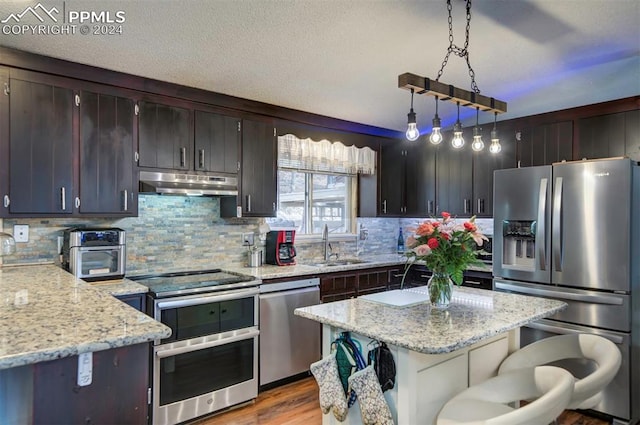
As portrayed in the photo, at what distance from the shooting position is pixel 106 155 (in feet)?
9.47

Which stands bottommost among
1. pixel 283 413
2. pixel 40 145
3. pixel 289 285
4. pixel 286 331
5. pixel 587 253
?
pixel 283 413

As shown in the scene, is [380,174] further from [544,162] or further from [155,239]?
[155,239]

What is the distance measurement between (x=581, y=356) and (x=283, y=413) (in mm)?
1993

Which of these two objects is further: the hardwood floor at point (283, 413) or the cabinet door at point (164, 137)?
the cabinet door at point (164, 137)

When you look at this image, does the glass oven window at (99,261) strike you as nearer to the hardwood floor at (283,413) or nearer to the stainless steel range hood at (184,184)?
the stainless steel range hood at (184,184)

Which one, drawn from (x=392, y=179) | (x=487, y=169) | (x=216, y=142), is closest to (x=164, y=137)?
(x=216, y=142)

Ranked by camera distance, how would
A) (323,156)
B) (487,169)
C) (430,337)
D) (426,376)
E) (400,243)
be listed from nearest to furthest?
(430,337)
(426,376)
(487,169)
(323,156)
(400,243)

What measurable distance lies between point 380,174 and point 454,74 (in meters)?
1.89

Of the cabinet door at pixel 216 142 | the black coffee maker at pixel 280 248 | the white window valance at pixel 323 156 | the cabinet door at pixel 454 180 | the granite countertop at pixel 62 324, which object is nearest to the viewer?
the granite countertop at pixel 62 324

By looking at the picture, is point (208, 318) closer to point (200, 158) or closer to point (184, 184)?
point (184, 184)

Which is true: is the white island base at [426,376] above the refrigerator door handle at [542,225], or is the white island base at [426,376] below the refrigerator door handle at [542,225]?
below

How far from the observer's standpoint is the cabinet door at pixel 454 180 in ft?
14.3

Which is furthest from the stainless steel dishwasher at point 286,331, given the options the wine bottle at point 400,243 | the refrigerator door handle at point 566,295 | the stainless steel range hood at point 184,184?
the wine bottle at point 400,243

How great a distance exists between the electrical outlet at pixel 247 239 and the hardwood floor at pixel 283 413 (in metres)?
1.34
